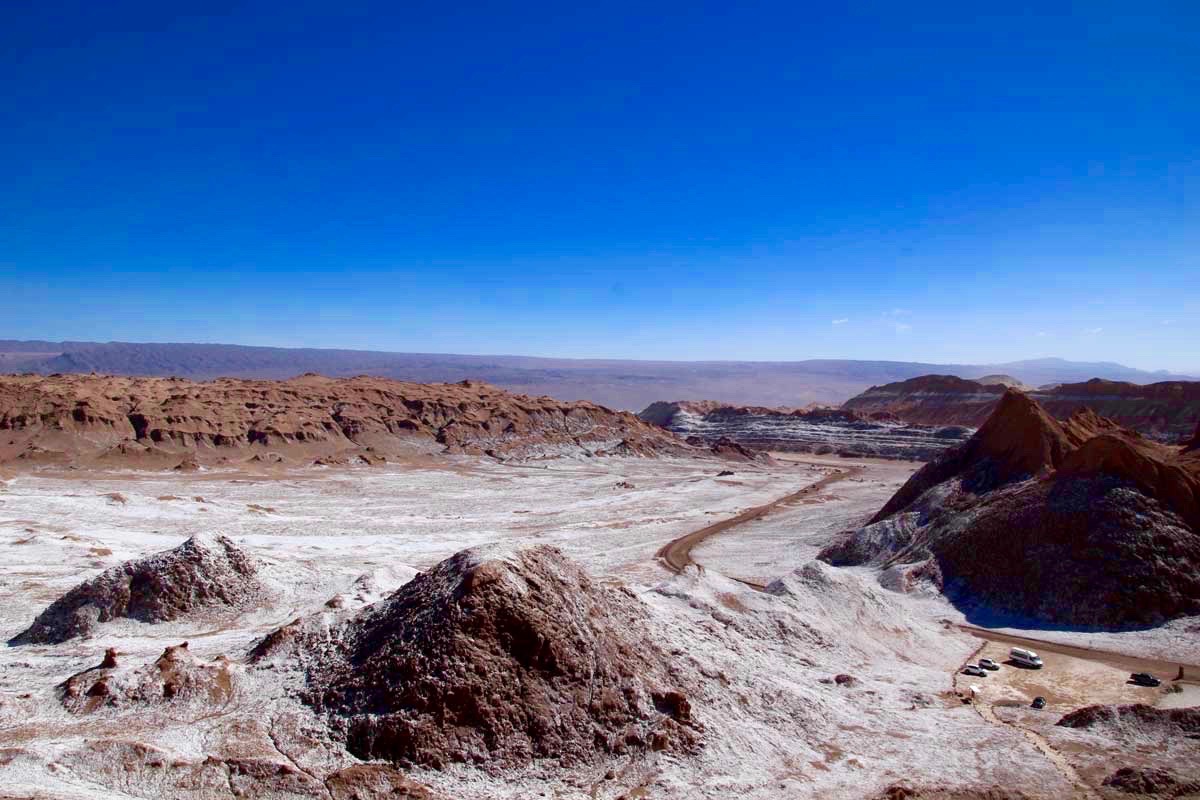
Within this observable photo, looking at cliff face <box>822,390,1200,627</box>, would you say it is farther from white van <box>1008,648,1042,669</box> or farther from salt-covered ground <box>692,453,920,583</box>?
white van <box>1008,648,1042,669</box>

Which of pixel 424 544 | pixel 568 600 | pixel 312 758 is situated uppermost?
pixel 568 600

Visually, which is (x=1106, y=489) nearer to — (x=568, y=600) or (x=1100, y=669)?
(x=1100, y=669)

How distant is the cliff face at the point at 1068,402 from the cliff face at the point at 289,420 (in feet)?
168

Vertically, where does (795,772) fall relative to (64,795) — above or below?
below

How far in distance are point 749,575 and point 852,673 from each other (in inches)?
582

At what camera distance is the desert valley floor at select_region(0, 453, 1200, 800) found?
13.4m

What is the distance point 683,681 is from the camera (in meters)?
17.2

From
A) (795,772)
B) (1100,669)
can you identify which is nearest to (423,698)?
(795,772)

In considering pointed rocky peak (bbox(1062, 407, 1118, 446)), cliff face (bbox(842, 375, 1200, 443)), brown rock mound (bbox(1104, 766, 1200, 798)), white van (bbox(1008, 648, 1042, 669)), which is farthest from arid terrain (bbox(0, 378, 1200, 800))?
cliff face (bbox(842, 375, 1200, 443))

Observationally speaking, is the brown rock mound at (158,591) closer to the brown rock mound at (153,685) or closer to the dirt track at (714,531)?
the brown rock mound at (153,685)

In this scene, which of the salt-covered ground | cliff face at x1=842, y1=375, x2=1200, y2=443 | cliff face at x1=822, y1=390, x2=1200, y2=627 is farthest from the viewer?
cliff face at x1=842, y1=375, x2=1200, y2=443

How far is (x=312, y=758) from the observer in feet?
43.9

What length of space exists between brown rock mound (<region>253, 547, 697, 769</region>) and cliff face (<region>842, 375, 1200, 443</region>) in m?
59.8

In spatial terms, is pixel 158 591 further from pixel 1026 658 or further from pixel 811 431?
pixel 811 431
